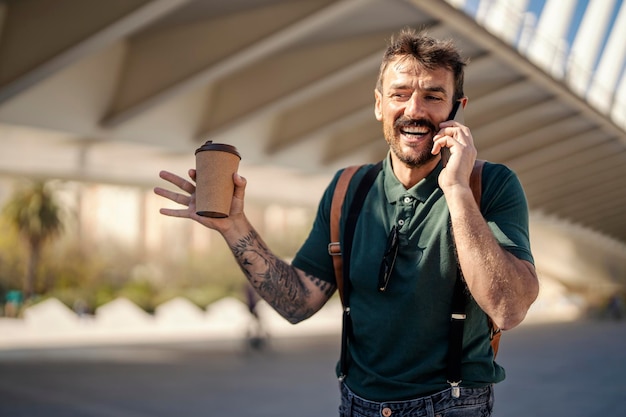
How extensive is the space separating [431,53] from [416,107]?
184 millimetres

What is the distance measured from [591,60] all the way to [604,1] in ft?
7.11

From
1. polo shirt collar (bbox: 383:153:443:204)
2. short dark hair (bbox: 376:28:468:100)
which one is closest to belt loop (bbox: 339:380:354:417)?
polo shirt collar (bbox: 383:153:443:204)

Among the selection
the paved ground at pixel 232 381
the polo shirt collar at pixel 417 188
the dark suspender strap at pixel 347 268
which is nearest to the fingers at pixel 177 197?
the dark suspender strap at pixel 347 268

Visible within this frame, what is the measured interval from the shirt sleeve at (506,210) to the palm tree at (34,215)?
4365cm

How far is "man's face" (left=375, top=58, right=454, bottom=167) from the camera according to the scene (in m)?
2.37

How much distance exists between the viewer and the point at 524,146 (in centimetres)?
2430

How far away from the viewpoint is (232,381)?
38.0 feet

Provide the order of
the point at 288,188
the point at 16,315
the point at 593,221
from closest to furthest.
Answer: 1. the point at 288,188
2. the point at 16,315
3. the point at 593,221

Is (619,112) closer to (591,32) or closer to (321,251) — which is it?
(591,32)

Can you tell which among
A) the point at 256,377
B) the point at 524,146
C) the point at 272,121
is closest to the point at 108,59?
the point at 272,121

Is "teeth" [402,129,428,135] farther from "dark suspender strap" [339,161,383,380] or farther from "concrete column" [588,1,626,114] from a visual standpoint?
"concrete column" [588,1,626,114]

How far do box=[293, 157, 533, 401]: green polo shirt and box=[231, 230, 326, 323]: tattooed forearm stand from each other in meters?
0.31

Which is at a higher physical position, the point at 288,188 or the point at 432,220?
the point at 432,220

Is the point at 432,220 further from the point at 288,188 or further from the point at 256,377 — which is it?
the point at 288,188
